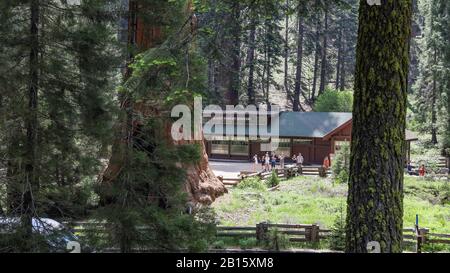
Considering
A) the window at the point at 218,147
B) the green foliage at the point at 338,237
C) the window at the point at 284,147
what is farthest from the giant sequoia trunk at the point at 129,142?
the window at the point at 218,147

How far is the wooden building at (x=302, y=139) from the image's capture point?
33.5 m

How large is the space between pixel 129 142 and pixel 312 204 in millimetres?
12072

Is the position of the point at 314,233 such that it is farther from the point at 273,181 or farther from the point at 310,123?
the point at 310,123

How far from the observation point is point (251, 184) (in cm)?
2436

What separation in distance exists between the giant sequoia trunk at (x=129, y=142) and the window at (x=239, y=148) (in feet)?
48.2

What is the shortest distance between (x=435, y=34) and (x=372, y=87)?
3758 centimetres

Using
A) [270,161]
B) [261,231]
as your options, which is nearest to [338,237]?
[261,231]

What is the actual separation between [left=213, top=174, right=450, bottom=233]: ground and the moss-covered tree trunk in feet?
38.6

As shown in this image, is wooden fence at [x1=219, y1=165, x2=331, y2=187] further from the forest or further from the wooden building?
the forest

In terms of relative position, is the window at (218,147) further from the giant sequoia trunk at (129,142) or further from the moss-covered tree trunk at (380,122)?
the moss-covered tree trunk at (380,122)

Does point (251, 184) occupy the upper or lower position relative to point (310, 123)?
lower
